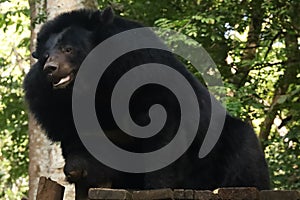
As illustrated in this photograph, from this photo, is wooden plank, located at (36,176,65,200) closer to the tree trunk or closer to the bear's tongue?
the bear's tongue

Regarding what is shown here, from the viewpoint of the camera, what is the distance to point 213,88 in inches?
240

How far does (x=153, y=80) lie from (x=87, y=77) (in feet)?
1.28

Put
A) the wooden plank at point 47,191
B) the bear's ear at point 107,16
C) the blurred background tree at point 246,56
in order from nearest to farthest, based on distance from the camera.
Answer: the wooden plank at point 47,191 < the bear's ear at point 107,16 < the blurred background tree at point 246,56

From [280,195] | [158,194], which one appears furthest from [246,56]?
[158,194]

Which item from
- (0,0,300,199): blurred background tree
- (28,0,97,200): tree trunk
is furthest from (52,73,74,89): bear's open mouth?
(0,0,300,199): blurred background tree

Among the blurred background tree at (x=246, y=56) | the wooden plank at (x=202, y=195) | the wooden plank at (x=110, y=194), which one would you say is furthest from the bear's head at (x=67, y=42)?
the blurred background tree at (x=246, y=56)

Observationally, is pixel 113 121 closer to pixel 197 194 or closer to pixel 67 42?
pixel 67 42

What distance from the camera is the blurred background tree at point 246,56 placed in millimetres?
6633

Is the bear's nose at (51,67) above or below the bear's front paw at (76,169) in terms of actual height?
above

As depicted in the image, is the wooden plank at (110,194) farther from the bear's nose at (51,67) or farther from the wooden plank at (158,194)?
the bear's nose at (51,67)

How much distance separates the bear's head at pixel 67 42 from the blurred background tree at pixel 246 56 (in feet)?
8.62

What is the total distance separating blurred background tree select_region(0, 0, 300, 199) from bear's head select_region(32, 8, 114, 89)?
2627 millimetres

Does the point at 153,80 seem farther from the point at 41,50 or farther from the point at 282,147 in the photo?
the point at 282,147

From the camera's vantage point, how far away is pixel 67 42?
355 centimetres
